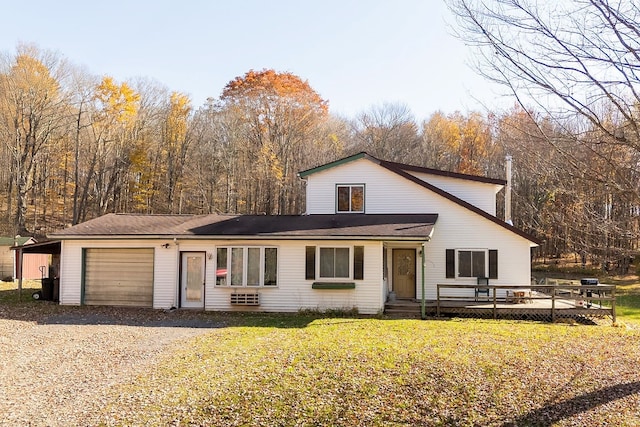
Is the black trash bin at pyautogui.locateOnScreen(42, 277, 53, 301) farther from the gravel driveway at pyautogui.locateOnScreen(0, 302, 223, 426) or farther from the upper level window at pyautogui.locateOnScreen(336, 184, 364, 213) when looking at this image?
the upper level window at pyautogui.locateOnScreen(336, 184, 364, 213)

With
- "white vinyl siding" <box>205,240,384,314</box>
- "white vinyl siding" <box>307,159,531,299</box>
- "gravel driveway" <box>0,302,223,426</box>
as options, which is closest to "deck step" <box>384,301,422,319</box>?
"white vinyl siding" <box>205,240,384,314</box>

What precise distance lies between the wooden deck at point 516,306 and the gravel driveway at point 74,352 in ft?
23.5

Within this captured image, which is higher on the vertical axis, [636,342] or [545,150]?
[545,150]

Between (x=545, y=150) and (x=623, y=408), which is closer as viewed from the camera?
(x=545, y=150)

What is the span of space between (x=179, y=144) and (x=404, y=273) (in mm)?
28333

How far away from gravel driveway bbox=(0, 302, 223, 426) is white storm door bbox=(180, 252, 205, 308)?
2.67 feet

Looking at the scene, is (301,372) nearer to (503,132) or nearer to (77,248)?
(503,132)

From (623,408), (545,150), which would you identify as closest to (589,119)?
(545,150)

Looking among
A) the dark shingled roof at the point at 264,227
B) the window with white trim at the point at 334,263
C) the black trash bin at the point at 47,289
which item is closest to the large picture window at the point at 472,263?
the dark shingled roof at the point at 264,227

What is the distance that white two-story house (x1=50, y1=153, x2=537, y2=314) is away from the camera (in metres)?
16.1

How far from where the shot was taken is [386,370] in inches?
341

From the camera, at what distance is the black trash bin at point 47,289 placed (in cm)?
1866

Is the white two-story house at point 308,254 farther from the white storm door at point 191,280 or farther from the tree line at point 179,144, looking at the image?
the tree line at point 179,144

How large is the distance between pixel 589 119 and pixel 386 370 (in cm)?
536
